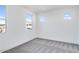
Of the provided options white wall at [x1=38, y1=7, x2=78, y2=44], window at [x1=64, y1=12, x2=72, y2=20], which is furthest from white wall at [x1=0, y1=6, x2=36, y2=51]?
window at [x1=64, y1=12, x2=72, y2=20]

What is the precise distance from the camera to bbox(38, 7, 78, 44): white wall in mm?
4738

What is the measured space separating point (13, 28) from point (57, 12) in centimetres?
349

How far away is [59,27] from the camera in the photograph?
17.8ft

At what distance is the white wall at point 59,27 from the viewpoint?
474 cm

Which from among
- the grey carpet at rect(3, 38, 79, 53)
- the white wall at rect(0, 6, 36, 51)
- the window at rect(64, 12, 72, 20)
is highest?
the window at rect(64, 12, 72, 20)

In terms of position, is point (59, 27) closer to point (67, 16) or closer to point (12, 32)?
point (67, 16)

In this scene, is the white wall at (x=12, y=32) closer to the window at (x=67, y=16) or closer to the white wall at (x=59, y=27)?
the white wall at (x=59, y=27)

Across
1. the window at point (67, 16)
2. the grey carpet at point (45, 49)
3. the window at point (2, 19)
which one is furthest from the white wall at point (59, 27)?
the window at point (2, 19)

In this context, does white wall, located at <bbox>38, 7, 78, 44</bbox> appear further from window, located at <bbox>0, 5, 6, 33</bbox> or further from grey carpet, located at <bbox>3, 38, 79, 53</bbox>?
window, located at <bbox>0, 5, 6, 33</bbox>

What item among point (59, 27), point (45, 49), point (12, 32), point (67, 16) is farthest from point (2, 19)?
point (67, 16)

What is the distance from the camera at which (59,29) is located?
5453 mm
